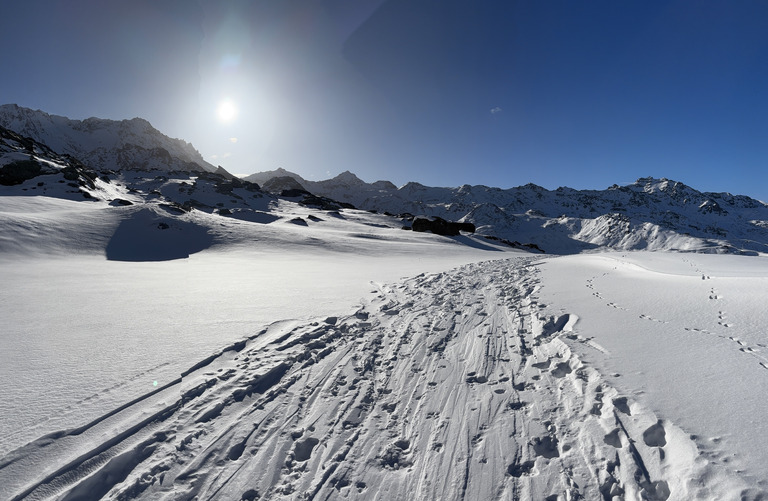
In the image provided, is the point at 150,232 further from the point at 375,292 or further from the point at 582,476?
the point at 582,476

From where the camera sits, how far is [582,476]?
3.19 m

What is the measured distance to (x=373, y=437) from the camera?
12.6 feet

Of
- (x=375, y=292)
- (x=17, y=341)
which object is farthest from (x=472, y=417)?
(x=17, y=341)

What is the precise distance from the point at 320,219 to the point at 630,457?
5477 cm

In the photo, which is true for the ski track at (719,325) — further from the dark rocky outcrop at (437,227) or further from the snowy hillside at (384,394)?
the dark rocky outcrop at (437,227)

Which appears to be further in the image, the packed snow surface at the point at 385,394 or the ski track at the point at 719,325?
the ski track at the point at 719,325

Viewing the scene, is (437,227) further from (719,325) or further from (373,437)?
(373,437)

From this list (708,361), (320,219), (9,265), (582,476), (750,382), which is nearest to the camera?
(582,476)

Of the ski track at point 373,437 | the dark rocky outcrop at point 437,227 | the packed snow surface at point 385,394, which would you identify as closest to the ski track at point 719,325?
the packed snow surface at point 385,394

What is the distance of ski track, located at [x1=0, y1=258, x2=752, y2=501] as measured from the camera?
3074mm

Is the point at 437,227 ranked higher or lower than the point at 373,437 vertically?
higher

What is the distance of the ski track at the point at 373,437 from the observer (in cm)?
307

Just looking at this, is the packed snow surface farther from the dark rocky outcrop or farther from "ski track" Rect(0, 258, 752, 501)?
the dark rocky outcrop

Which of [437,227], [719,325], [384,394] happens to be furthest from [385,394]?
[437,227]
